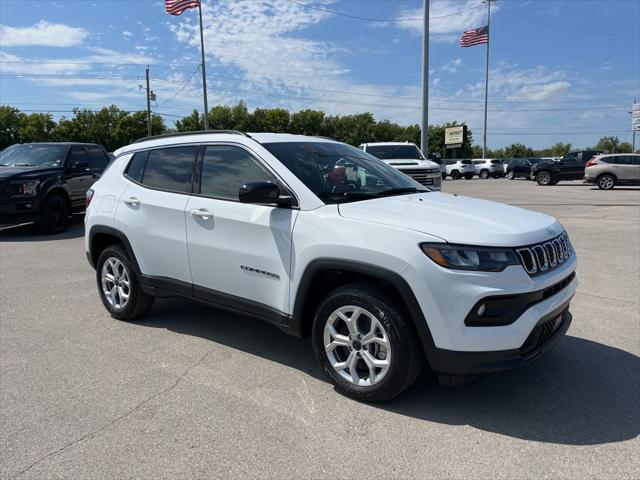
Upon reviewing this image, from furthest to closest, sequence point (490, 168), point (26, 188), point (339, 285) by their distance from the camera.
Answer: point (490, 168) → point (26, 188) → point (339, 285)

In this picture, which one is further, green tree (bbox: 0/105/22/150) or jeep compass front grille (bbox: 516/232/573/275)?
green tree (bbox: 0/105/22/150)

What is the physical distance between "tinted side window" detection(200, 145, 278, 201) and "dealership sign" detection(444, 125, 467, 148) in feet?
166

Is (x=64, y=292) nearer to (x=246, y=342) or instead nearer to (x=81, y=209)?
(x=246, y=342)

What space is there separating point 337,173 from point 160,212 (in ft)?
5.34

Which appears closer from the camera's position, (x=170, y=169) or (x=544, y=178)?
(x=170, y=169)

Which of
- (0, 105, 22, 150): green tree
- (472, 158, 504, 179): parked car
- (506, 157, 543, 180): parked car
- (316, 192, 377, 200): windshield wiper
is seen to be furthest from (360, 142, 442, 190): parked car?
(0, 105, 22, 150): green tree

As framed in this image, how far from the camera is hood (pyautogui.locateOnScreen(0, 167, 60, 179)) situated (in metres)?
10.2

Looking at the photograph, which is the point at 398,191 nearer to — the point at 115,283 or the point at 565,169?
the point at 115,283

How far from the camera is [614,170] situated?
2348 centimetres

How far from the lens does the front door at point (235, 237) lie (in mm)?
3613

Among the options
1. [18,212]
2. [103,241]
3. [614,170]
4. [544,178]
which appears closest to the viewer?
[103,241]

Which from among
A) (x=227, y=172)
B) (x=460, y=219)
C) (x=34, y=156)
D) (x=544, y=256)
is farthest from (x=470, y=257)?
(x=34, y=156)

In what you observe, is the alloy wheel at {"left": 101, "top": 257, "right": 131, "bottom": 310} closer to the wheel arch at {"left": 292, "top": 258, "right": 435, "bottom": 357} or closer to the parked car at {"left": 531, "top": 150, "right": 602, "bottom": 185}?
the wheel arch at {"left": 292, "top": 258, "right": 435, "bottom": 357}

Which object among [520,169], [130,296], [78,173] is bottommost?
[130,296]
